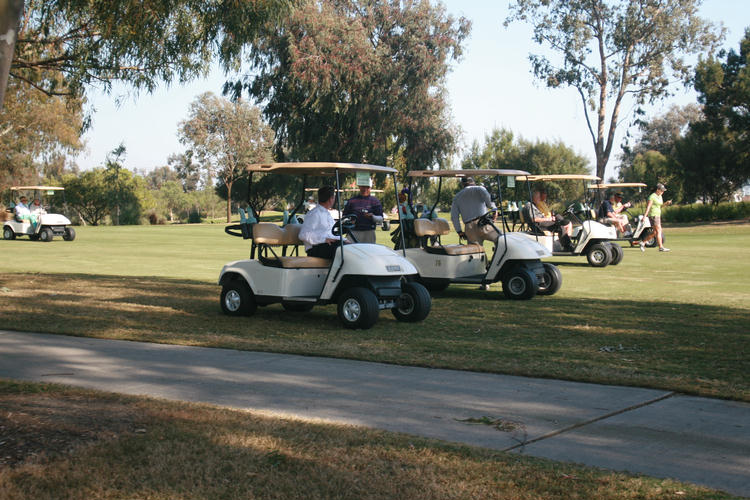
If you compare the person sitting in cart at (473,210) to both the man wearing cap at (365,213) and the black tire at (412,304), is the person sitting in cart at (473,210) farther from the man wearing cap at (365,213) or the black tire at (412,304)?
the black tire at (412,304)

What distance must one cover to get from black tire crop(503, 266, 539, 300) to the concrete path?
5.61 metres

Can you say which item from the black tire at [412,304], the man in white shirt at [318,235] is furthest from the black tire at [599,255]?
the man in white shirt at [318,235]

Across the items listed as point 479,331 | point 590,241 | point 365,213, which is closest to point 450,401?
point 479,331

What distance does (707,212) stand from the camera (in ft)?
160

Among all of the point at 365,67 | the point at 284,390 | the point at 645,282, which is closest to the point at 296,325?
the point at 284,390

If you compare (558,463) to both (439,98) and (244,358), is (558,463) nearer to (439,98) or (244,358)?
(244,358)

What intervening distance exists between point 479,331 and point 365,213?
3.91 metres

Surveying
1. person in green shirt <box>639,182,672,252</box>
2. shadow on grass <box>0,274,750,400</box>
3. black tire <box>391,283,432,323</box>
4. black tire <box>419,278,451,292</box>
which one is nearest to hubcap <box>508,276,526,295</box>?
shadow on grass <box>0,274,750,400</box>

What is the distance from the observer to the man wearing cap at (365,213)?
1240 centimetres

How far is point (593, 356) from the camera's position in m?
7.40

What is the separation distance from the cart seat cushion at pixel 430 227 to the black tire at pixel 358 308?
346cm

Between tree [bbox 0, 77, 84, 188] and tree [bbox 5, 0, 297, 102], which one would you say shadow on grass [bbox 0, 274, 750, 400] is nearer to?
tree [bbox 5, 0, 297, 102]

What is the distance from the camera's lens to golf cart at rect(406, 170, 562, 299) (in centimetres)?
1229

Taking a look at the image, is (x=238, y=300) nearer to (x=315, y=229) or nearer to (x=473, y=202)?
(x=315, y=229)
